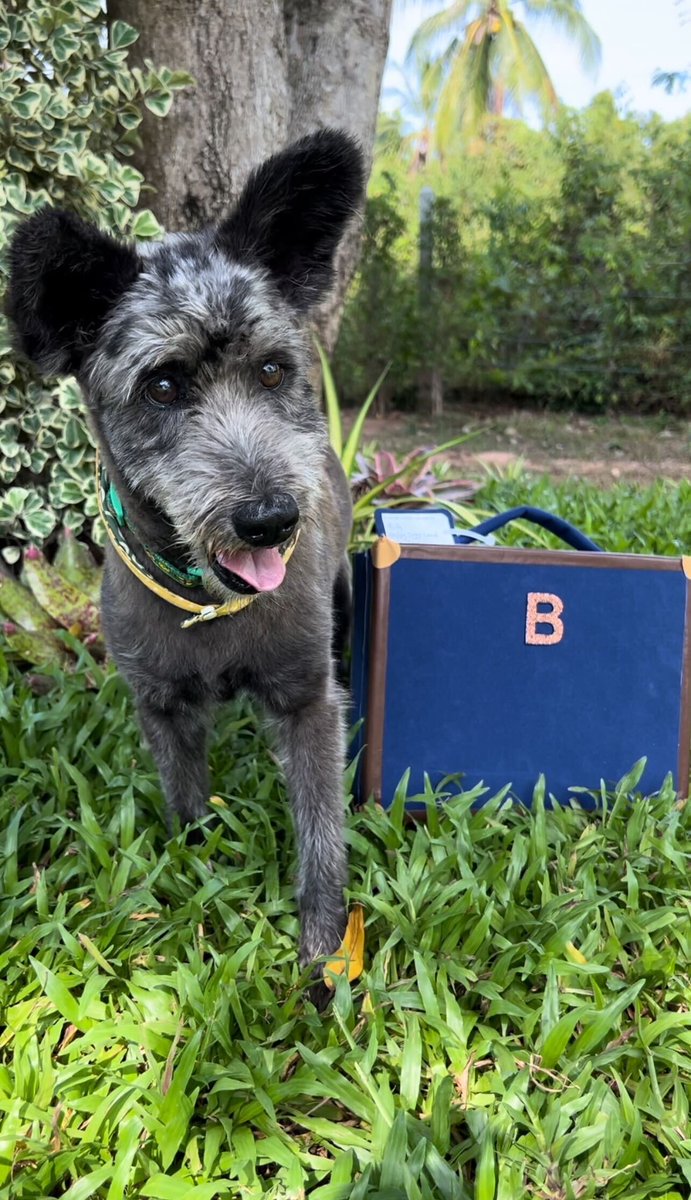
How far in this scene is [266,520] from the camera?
185 centimetres

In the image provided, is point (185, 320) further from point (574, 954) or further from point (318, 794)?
point (574, 954)

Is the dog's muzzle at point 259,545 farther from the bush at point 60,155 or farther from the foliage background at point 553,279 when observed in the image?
the foliage background at point 553,279

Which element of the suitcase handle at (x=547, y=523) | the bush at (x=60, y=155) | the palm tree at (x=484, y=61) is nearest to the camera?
the suitcase handle at (x=547, y=523)

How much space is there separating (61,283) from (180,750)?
1319 mm

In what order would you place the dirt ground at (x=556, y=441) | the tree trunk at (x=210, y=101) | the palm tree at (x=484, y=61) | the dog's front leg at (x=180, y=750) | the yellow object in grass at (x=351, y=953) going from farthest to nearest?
the palm tree at (x=484, y=61)
the dirt ground at (x=556, y=441)
the tree trunk at (x=210, y=101)
the dog's front leg at (x=180, y=750)
the yellow object in grass at (x=351, y=953)

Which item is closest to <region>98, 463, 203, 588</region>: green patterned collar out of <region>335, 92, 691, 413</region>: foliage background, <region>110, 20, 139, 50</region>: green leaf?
<region>110, 20, 139, 50</region>: green leaf

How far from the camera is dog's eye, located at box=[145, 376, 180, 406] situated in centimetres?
206

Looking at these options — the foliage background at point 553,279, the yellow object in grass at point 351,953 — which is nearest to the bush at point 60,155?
the yellow object in grass at point 351,953

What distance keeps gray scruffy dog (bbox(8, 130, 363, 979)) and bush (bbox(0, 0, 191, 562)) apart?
1603 millimetres

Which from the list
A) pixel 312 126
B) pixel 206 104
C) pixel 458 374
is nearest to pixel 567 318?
pixel 458 374

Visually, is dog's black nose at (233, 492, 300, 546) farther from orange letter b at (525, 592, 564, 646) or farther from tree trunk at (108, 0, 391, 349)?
tree trunk at (108, 0, 391, 349)

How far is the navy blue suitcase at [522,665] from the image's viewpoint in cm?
259

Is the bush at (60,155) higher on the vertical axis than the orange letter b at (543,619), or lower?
higher

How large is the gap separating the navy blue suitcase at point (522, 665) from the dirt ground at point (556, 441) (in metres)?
4.40
